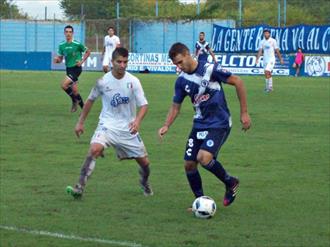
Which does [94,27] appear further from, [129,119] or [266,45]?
[129,119]

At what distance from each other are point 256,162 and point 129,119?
3.71 metres

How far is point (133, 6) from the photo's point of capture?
258ft

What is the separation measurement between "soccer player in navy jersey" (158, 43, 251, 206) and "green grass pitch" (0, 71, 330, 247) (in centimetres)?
53

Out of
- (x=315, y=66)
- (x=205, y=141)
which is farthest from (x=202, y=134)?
(x=315, y=66)

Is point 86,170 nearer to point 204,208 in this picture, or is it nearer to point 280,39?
point 204,208

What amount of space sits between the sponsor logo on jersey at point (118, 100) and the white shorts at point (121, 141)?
31 cm

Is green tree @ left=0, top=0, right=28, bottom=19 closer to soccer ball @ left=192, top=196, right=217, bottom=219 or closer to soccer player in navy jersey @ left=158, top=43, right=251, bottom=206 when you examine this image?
soccer player in navy jersey @ left=158, top=43, right=251, bottom=206

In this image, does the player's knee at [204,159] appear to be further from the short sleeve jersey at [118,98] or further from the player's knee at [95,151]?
the player's knee at [95,151]

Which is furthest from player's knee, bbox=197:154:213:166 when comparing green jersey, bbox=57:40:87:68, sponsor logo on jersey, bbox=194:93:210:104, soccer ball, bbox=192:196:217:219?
green jersey, bbox=57:40:87:68

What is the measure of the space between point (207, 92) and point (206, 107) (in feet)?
0.57

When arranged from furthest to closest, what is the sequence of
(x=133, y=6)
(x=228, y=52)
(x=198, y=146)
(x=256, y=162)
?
(x=133, y=6), (x=228, y=52), (x=256, y=162), (x=198, y=146)

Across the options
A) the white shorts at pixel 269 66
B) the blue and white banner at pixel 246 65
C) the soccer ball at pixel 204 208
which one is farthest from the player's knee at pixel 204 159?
the blue and white banner at pixel 246 65

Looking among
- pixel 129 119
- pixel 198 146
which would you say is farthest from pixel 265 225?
pixel 129 119

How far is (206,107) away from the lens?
411 inches
